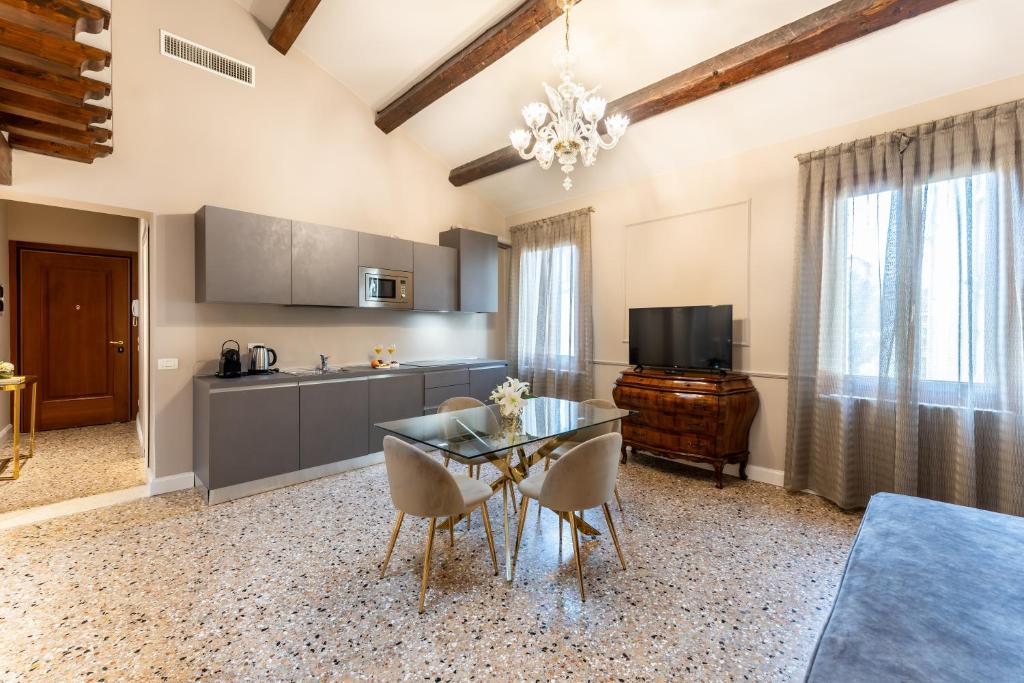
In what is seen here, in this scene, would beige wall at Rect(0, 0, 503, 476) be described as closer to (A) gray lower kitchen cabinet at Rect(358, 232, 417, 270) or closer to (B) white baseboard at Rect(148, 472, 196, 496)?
(B) white baseboard at Rect(148, 472, 196, 496)

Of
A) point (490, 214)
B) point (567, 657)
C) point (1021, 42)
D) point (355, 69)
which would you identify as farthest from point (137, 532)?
point (1021, 42)

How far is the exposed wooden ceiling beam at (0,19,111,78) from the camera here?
69.4 inches

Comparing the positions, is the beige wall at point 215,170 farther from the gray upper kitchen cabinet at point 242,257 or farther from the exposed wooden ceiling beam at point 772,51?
the exposed wooden ceiling beam at point 772,51

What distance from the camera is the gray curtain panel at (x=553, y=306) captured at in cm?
496

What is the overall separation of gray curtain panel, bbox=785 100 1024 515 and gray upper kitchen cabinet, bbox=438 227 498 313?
10.6ft

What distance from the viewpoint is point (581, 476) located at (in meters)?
2.13

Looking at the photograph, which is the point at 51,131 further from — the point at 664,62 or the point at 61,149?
the point at 664,62

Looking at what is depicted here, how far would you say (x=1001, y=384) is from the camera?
8.71 ft

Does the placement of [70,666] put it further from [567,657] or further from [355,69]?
[355,69]

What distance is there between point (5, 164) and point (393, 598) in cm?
357

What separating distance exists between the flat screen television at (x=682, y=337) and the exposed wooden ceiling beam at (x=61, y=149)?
4.38 meters

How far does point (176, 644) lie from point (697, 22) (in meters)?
4.54

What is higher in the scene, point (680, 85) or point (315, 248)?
point (680, 85)

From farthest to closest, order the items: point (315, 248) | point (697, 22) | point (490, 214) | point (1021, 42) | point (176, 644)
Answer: point (490, 214) < point (315, 248) < point (697, 22) < point (1021, 42) < point (176, 644)
